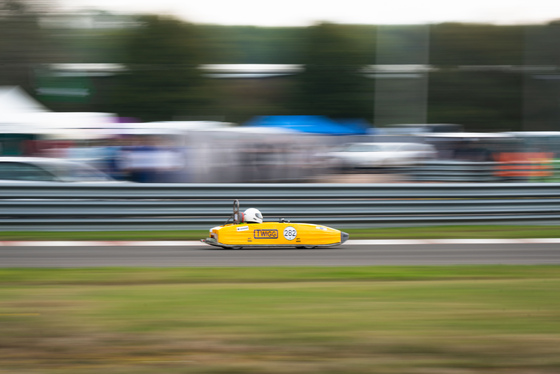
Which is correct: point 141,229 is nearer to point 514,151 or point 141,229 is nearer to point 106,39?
point 514,151

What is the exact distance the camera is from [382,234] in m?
10.4

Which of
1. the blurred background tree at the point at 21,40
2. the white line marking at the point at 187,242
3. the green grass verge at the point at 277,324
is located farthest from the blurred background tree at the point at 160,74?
the green grass verge at the point at 277,324

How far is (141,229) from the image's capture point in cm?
1060

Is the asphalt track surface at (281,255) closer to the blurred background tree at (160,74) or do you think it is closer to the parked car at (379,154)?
the parked car at (379,154)

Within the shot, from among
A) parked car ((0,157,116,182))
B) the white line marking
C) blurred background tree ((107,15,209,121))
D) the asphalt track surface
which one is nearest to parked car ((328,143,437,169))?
parked car ((0,157,116,182))

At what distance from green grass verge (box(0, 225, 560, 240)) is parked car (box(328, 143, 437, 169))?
10.6m

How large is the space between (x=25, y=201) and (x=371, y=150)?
47.2 feet

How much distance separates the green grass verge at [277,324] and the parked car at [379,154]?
603 inches

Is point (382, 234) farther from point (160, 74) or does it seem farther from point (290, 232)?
point (160, 74)

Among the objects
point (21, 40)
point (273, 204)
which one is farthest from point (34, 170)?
point (273, 204)

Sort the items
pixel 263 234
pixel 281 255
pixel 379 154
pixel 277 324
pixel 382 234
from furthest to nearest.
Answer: pixel 379 154, pixel 382 234, pixel 263 234, pixel 281 255, pixel 277 324

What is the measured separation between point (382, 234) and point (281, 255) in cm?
252

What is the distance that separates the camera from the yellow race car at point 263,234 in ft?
28.3

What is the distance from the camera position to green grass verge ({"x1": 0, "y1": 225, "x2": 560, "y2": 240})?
10.1m
